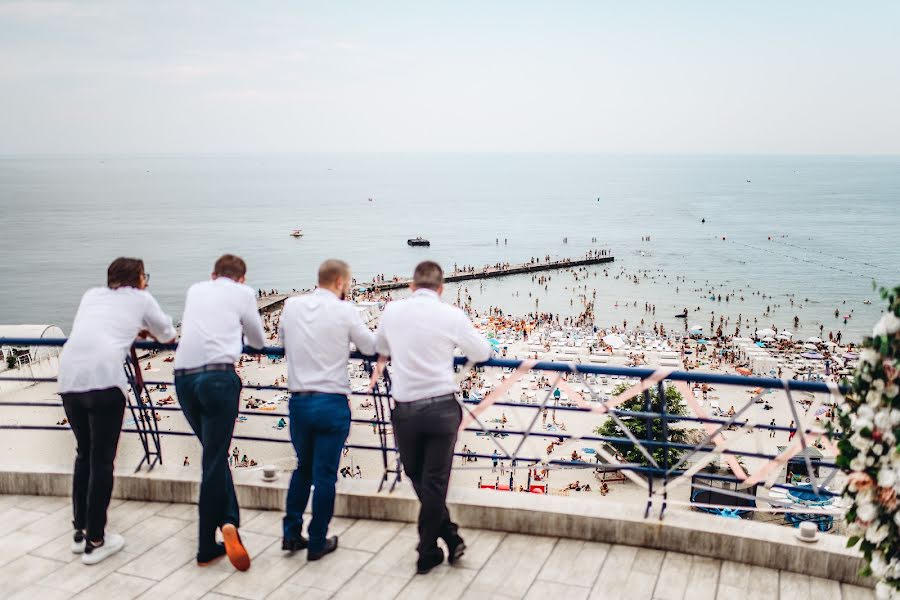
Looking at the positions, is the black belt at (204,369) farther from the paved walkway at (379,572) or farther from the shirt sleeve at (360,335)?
the paved walkway at (379,572)

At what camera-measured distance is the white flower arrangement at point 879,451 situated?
8.61 ft

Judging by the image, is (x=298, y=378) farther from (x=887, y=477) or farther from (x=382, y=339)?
(x=887, y=477)

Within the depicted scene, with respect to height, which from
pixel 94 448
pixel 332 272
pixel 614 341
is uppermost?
pixel 332 272

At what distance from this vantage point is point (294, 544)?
426 cm

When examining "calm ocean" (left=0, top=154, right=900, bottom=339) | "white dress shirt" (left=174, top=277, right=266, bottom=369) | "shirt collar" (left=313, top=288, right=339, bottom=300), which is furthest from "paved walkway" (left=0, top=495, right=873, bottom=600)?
"calm ocean" (left=0, top=154, right=900, bottom=339)

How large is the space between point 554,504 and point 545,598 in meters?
0.81

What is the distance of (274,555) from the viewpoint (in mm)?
4281

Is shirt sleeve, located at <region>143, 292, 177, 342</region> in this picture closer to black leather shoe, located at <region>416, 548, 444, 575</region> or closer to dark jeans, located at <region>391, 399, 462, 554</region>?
dark jeans, located at <region>391, 399, 462, 554</region>

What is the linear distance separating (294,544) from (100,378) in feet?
4.93

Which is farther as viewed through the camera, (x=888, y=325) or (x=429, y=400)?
(x=429, y=400)

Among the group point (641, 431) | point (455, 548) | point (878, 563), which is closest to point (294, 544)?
point (455, 548)

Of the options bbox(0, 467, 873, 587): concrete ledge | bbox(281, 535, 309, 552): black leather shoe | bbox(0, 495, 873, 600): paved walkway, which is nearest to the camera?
bbox(0, 495, 873, 600): paved walkway

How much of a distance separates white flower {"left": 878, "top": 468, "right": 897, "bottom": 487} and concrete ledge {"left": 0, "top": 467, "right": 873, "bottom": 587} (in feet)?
5.02

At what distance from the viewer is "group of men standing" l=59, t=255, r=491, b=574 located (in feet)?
12.3
